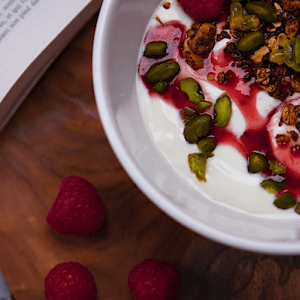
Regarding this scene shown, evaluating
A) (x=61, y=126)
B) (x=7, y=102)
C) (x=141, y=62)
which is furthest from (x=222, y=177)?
(x=7, y=102)

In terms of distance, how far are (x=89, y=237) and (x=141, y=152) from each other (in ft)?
0.90

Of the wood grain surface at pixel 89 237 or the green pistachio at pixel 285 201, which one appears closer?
the green pistachio at pixel 285 201

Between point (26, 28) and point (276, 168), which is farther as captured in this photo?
point (26, 28)

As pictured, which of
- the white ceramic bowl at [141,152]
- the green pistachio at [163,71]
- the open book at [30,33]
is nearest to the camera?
the white ceramic bowl at [141,152]

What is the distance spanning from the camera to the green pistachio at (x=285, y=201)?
28.6 inches

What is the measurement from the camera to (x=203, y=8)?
0.72 m

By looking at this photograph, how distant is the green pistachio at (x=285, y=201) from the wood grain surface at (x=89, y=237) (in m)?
0.18

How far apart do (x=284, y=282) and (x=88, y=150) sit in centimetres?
49

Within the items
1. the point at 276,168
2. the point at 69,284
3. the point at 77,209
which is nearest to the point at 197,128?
the point at 276,168

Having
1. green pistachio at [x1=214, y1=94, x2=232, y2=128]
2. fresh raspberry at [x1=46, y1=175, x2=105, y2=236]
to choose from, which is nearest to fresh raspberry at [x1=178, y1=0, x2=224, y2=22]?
green pistachio at [x1=214, y1=94, x2=232, y2=128]

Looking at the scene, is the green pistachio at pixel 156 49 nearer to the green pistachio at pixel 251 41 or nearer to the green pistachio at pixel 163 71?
the green pistachio at pixel 163 71

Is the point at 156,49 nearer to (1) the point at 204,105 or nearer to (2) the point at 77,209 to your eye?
(1) the point at 204,105

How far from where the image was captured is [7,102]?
87 centimetres

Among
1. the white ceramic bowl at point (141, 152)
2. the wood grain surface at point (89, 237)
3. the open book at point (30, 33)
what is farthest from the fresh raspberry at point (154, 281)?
the open book at point (30, 33)
